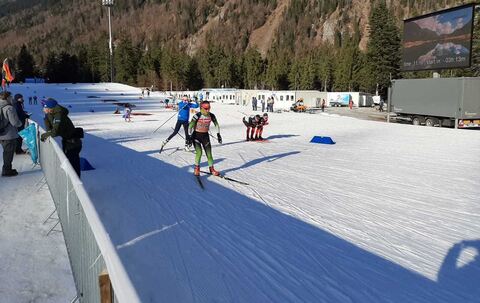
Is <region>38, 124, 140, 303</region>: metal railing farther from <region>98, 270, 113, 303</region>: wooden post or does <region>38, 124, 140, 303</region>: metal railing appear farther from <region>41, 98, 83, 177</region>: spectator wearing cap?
<region>41, 98, 83, 177</region>: spectator wearing cap

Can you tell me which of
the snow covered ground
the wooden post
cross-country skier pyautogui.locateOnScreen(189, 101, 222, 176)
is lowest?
the snow covered ground

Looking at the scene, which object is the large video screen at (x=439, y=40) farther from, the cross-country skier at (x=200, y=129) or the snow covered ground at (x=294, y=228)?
the cross-country skier at (x=200, y=129)

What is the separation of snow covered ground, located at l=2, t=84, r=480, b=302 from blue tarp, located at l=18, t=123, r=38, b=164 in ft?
5.17

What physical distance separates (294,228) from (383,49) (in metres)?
66.8

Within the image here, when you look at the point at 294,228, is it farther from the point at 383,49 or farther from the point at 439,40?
the point at 383,49

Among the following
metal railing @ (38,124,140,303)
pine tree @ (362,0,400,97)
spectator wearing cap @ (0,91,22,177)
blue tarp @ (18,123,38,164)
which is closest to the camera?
metal railing @ (38,124,140,303)

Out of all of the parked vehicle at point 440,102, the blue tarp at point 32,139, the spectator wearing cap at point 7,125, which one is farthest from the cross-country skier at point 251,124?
the parked vehicle at point 440,102

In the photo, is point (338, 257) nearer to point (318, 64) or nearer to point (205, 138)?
point (205, 138)

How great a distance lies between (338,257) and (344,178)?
16.1ft

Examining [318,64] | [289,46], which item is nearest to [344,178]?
[318,64]

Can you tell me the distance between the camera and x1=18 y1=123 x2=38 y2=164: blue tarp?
33.1ft

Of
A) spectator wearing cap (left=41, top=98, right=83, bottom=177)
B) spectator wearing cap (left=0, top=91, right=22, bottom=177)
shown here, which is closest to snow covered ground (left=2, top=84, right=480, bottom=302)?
spectator wearing cap (left=41, top=98, right=83, bottom=177)

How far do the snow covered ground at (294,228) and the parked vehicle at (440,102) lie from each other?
14663 millimetres

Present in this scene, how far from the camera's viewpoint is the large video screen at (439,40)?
2727cm
